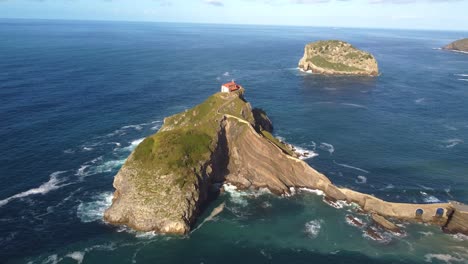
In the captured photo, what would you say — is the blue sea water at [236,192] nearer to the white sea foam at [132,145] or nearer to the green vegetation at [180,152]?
the white sea foam at [132,145]

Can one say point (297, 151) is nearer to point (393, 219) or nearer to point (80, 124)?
point (393, 219)

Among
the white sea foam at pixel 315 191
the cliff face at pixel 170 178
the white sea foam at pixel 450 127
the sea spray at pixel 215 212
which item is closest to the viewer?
the cliff face at pixel 170 178

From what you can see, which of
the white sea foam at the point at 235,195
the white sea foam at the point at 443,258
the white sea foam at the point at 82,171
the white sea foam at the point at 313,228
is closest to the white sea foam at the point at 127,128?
the white sea foam at the point at 82,171

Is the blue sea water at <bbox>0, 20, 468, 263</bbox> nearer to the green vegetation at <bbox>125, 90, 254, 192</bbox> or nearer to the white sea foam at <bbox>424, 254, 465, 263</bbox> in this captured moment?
the white sea foam at <bbox>424, 254, 465, 263</bbox>

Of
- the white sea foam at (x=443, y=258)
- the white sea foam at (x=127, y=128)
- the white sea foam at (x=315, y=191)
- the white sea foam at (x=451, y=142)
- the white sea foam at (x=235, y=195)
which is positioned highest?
the white sea foam at (x=127, y=128)

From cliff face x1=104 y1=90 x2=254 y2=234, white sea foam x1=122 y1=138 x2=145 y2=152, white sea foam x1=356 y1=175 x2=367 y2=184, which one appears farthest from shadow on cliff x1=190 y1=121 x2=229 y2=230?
white sea foam x1=356 y1=175 x2=367 y2=184
